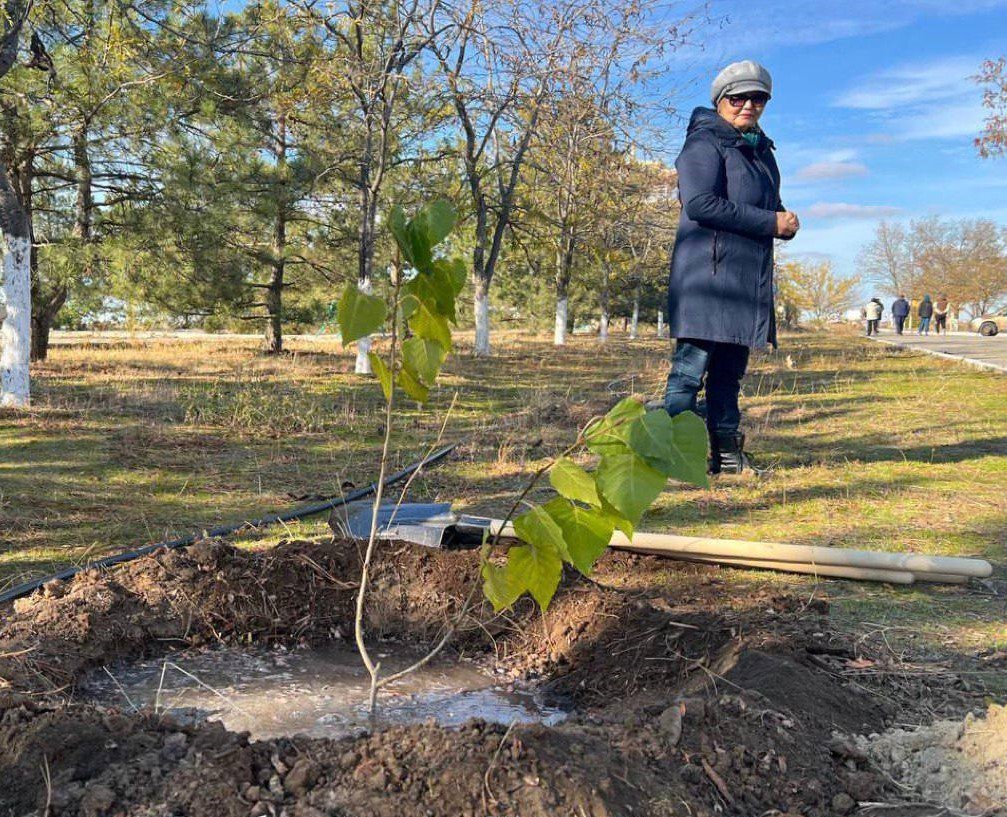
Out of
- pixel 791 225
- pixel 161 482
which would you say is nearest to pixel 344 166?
pixel 161 482

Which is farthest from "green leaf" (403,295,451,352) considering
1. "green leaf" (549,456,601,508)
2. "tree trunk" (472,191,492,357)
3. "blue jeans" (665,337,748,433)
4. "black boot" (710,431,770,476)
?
"tree trunk" (472,191,492,357)

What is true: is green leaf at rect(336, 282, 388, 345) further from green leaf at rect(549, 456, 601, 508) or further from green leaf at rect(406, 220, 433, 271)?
green leaf at rect(549, 456, 601, 508)

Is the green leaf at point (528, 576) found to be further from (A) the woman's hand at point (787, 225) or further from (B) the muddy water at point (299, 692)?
(A) the woman's hand at point (787, 225)

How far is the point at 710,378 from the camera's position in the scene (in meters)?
4.85

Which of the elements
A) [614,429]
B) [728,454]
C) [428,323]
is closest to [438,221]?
[428,323]

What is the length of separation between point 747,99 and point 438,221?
3.28 m

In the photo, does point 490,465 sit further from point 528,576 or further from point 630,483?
point 630,483

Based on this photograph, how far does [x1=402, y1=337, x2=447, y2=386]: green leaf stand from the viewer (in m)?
1.78

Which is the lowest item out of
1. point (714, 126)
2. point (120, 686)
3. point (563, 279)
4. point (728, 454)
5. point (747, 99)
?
point (120, 686)

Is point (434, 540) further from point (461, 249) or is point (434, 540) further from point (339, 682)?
point (461, 249)

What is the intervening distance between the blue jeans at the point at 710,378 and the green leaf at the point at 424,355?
282cm

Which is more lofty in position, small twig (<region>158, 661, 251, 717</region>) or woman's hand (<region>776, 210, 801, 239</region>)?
woman's hand (<region>776, 210, 801, 239</region>)

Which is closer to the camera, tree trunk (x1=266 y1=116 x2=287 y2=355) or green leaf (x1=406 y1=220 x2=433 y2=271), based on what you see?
green leaf (x1=406 y1=220 x2=433 y2=271)

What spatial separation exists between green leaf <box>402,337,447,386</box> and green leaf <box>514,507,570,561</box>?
0.38m
